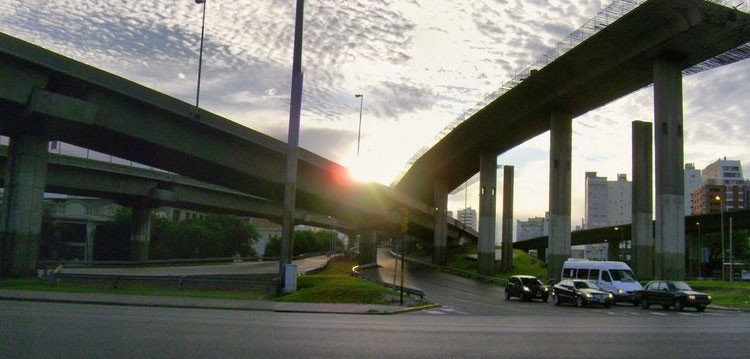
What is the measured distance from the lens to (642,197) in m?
60.2

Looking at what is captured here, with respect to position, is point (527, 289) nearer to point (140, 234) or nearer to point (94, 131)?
point (94, 131)

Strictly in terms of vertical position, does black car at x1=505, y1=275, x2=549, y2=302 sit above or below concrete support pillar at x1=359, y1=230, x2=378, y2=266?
below

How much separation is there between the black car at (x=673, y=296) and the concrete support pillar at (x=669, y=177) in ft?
44.7

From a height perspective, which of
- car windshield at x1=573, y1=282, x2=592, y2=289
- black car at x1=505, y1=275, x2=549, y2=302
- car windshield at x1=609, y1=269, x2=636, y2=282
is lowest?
black car at x1=505, y1=275, x2=549, y2=302

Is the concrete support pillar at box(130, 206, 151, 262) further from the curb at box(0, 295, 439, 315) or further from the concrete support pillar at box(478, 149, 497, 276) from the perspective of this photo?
the curb at box(0, 295, 439, 315)

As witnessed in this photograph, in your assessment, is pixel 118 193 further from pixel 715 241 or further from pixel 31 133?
pixel 715 241

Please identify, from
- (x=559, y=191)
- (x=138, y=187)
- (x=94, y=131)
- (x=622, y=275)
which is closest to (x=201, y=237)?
(x=138, y=187)

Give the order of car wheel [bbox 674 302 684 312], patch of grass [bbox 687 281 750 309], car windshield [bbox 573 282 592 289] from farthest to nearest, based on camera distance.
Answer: patch of grass [bbox 687 281 750 309]
car windshield [bbox 573 282 592 289]
car wheel [bbox 674 302 684 312]

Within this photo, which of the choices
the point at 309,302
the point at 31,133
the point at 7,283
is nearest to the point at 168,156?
→ the point at 31,133

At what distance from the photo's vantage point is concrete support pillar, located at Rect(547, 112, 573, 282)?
6175 cm

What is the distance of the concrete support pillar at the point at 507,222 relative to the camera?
85.6m

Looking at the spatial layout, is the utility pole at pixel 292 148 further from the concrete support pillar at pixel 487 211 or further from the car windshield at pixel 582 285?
the concrete support pillar at pixel 487 211

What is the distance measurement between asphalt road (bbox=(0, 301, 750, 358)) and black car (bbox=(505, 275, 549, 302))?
2153 centimetres

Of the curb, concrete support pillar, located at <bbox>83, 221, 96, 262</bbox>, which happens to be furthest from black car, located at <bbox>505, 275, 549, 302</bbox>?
concrete support pillar, located at <bbox>83, 221, 96, 262</bbox>
